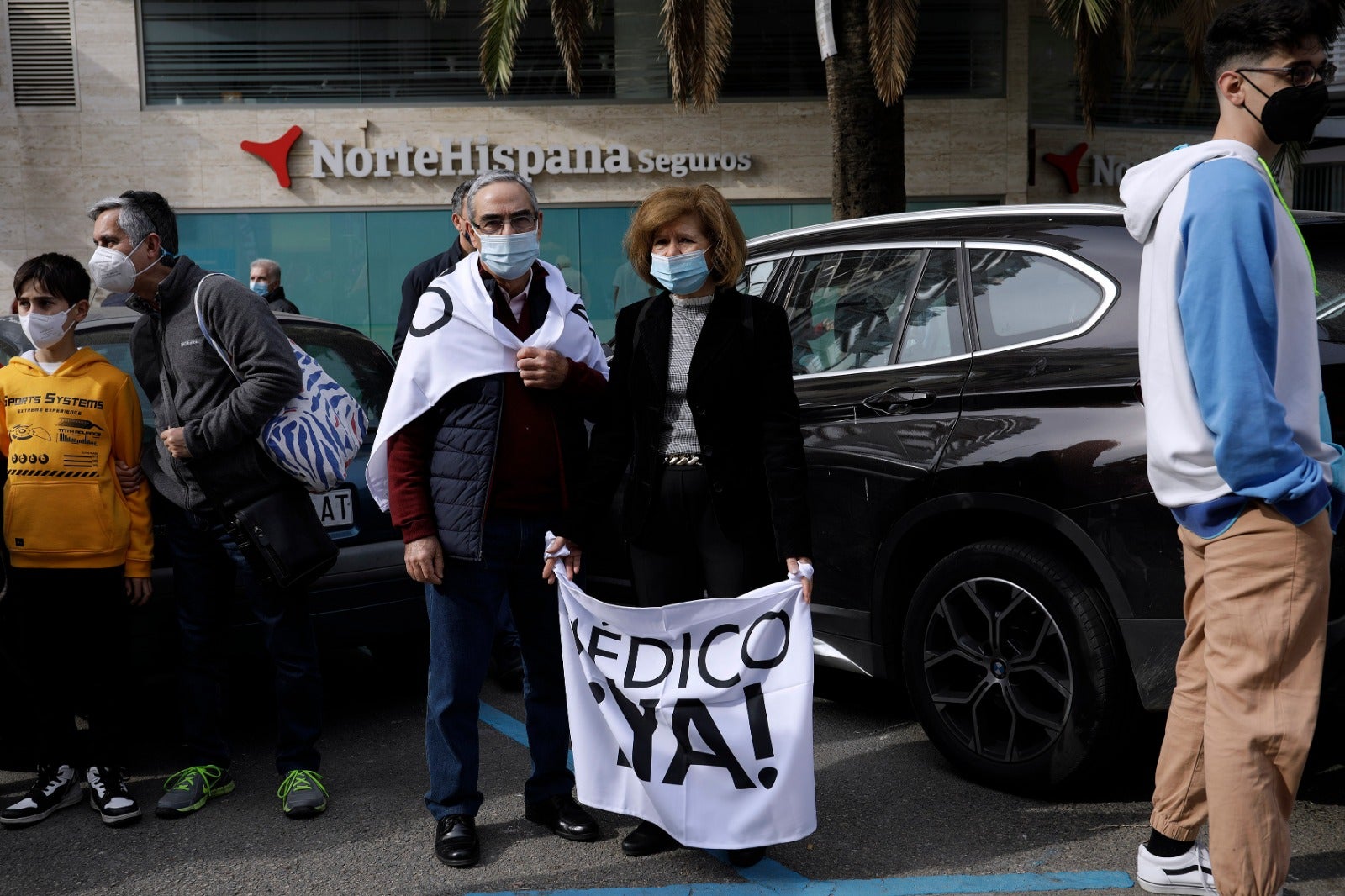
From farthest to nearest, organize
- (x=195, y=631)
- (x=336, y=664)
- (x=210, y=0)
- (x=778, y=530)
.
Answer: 1. (x=210, y=0)
2. (x=336, y=664)
3. (x=195, y=631)
4. (x=778, y=530)

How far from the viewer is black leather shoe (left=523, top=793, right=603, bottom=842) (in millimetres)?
3666

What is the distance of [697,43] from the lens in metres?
11.6

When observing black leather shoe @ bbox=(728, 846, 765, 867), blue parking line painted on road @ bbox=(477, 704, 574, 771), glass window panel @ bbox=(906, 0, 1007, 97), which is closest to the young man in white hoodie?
black leather shoe @ bbox=(728, 846, 765, 867)

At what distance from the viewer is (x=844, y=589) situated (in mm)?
4227

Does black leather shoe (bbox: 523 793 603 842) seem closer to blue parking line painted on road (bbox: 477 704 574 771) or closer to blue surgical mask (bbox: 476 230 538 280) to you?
blue parking line painted on road (bbox: 477 704 574 771)

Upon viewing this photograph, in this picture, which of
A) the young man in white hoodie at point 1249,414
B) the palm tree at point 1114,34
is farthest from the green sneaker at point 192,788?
the palm tree at point 1114,34

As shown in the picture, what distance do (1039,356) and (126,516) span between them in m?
2.80

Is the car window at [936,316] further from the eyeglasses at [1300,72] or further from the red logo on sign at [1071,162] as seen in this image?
the red logo on sign at [1071,162]

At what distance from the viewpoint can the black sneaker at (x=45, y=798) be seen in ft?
12.7

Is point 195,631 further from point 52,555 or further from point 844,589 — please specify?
point 844,589

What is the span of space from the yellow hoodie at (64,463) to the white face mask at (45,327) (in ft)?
0.29

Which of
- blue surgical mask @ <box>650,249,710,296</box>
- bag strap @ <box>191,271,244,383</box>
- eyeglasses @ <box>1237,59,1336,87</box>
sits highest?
eyeglasses @ <box>1237,59,1336,87</box>

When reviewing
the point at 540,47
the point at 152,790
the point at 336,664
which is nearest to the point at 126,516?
the point at 152,790

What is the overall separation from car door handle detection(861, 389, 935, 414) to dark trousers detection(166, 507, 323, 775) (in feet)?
6.19
